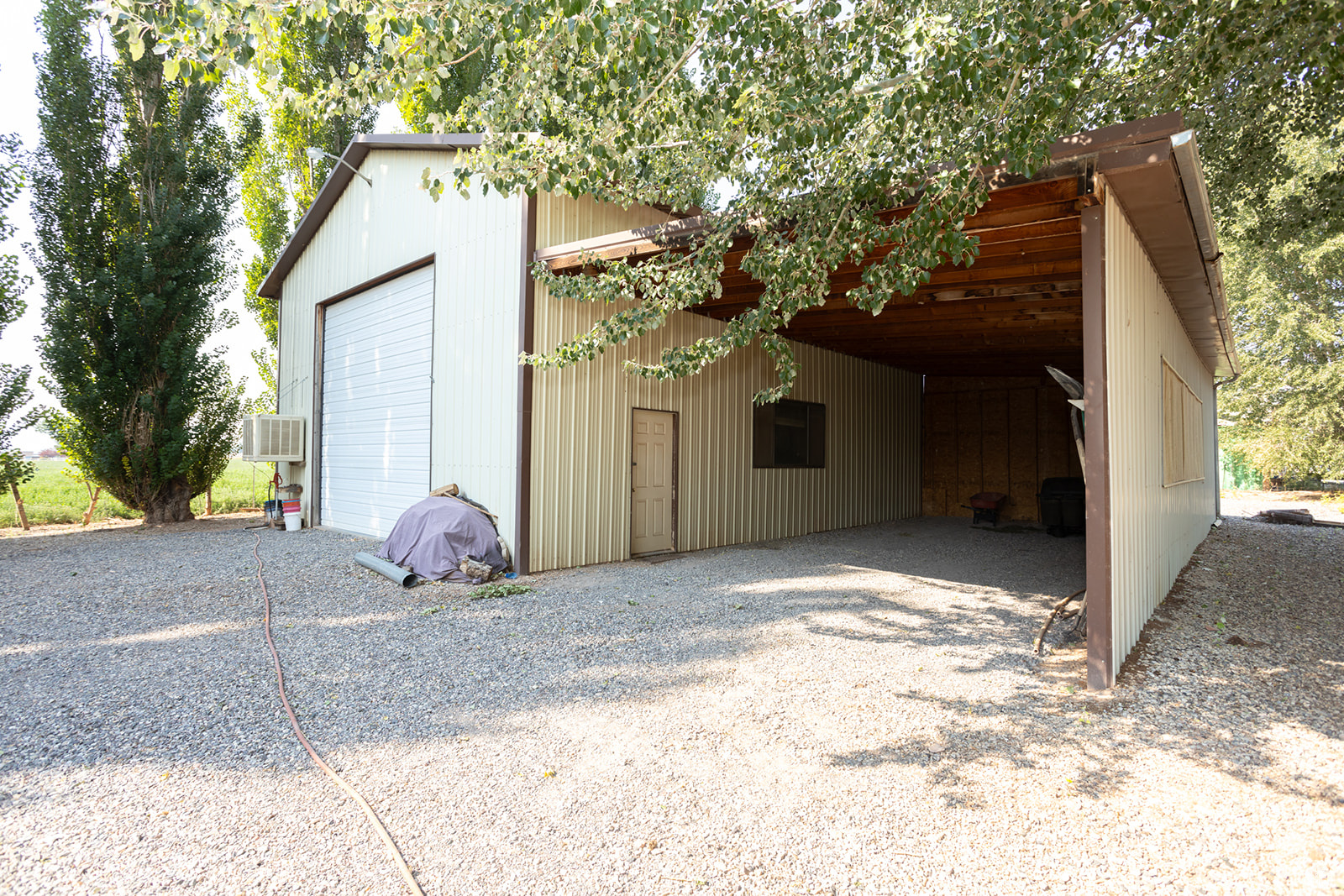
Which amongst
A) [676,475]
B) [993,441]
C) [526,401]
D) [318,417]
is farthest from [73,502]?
[993,441]

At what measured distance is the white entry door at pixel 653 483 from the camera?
7.30 metres

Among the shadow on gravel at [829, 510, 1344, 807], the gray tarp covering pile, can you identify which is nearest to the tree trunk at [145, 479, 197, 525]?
the gray tarp covering pile

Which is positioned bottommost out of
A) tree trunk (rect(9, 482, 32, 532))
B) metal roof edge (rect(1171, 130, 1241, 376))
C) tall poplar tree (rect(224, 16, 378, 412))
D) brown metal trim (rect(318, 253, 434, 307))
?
tree trunk (rect(9, 482, 32, 532))

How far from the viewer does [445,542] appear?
6066 millimetres

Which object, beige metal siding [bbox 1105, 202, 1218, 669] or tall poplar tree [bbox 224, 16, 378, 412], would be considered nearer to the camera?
beige metal siding [bbox 1105, 202, 1218, 669]

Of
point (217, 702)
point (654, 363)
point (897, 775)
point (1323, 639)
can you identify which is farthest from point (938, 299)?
point (217, 702)

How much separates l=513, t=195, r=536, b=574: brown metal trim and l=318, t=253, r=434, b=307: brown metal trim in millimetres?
2044

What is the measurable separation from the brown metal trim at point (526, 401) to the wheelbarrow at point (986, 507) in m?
8.35

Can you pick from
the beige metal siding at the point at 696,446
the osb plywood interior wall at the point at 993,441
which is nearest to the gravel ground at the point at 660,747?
the beige metal siding at the point at 696,446

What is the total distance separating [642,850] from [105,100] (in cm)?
1404

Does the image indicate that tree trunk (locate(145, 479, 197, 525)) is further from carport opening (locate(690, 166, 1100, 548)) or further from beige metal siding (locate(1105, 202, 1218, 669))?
beige metal siding (locate(1105, 202, 1218, 669))

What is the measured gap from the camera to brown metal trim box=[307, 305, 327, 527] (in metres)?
10.2

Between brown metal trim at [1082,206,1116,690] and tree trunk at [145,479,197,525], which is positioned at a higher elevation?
brown metal trim at [1082,206,1116,690]

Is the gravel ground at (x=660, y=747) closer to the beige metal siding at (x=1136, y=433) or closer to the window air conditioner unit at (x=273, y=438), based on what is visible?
the beige metal siding at (x=1136, y=433)
